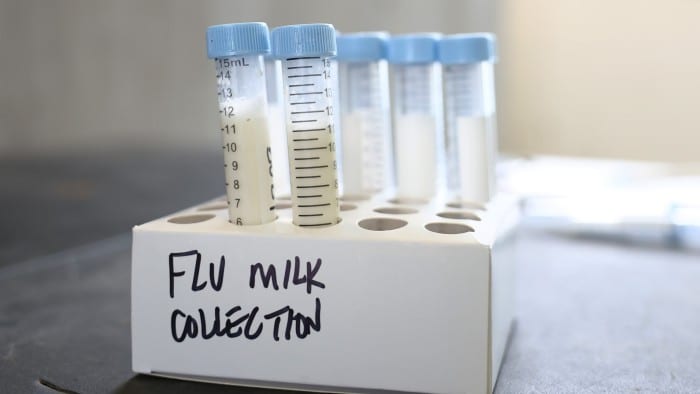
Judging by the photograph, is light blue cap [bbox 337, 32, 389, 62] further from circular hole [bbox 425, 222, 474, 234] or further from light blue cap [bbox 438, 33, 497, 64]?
circular hole [bbox 425, 222, 474, 234]

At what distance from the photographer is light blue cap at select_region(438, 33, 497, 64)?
0.69m

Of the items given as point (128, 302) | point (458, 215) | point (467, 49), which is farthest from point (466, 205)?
point (128, 302)

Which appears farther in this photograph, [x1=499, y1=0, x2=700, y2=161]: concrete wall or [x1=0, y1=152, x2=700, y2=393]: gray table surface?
[x1=499, y1=0, x2=700, y2=161]: concrete wall

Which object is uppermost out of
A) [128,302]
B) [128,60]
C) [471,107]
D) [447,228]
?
[128,60]

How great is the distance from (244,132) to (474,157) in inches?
10.2

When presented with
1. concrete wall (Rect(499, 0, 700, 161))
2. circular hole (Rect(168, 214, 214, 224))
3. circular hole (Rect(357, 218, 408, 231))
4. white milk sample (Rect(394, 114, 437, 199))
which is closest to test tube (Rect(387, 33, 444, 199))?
white milk sample (Rect(394, 114, 437, 199))

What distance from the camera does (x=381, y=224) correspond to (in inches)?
24.8

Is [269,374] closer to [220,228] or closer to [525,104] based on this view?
[220,228]

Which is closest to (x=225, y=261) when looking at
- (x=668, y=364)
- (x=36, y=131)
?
(x=668, y=364)

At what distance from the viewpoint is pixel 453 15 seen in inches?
50.3

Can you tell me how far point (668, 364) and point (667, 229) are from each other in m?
0.56

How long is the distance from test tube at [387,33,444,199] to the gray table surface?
0.64ft

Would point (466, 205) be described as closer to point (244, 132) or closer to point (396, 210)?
point (396, 210)

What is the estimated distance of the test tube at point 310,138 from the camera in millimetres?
583
